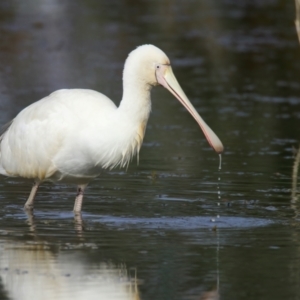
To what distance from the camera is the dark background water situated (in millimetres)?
8016

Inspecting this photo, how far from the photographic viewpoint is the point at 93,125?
9.95 m

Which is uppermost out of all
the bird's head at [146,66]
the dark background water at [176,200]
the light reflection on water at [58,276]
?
the bird's head at [146,66]

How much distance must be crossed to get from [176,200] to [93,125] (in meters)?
1.72

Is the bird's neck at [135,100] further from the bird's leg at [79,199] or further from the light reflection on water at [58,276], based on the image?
the light reflection on water at [58,276]

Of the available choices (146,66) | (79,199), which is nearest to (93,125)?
(146,66)

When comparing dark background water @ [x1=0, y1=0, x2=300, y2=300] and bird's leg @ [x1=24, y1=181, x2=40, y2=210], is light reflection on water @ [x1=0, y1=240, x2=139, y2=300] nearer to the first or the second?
dark background water @ [x1=0, y1=0, x2=300, y2=300]

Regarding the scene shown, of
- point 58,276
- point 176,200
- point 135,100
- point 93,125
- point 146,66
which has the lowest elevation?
point 58,276

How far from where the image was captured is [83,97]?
33.6ft

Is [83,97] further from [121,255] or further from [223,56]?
[223,56]

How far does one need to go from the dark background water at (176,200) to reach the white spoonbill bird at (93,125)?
0.50 meters

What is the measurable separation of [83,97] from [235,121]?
7.20 metres

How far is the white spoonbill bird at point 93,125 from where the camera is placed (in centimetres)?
994

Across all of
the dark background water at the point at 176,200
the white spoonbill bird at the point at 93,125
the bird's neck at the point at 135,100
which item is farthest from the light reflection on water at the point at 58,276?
the bird's neck at the point at 135,100

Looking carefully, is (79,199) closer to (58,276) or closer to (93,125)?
(93,125)
